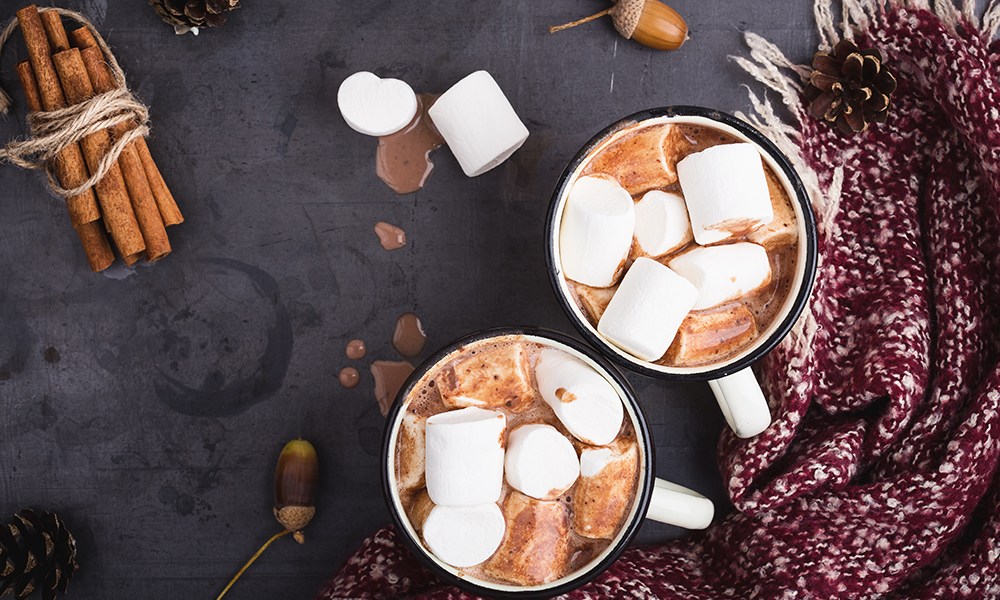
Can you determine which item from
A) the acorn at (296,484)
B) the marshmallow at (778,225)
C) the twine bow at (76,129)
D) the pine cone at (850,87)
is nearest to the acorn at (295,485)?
the acorn at (296,484)

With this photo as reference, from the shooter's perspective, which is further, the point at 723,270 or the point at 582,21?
the point at 582,21

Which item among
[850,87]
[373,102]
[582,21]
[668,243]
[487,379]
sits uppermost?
[850,87]

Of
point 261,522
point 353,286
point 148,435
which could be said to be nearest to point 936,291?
point 353,286

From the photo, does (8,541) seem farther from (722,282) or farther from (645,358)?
(722,282)

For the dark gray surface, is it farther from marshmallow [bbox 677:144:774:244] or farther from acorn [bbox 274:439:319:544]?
marshmallow [bbox 677:144:774:244]

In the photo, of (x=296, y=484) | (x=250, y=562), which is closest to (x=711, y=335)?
(x=296, y=484)

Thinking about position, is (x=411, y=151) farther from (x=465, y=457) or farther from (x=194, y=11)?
(x=465, y=457)
